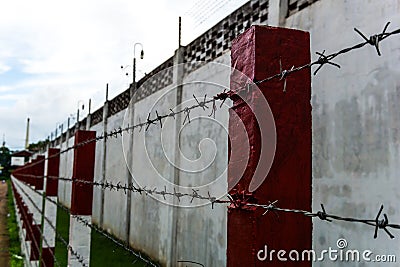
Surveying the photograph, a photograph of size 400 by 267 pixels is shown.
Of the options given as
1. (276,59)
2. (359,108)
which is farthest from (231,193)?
(359,108)

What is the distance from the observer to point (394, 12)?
206 centimetres

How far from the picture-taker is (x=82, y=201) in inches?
86.6

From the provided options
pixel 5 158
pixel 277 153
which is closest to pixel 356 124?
pixel 277 153

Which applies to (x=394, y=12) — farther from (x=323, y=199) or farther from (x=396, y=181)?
(x=323, y=199)

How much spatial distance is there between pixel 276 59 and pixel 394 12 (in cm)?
144

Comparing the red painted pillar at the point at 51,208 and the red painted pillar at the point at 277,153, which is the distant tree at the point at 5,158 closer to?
the red painted pillar at the point at 51,208

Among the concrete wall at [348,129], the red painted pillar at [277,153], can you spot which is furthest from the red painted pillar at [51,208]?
the red painted pillar at [277,153]

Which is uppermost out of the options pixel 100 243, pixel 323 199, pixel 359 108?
Result: pixel 359 108

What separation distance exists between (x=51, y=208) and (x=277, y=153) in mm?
2830

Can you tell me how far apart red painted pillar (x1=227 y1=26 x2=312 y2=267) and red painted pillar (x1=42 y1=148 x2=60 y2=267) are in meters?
2.44

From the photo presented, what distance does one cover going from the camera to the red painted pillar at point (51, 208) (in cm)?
303

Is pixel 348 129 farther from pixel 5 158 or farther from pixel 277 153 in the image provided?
pixel 5 158

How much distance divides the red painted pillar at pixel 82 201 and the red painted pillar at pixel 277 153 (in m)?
1.41

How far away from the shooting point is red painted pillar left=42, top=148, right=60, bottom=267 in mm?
3025
